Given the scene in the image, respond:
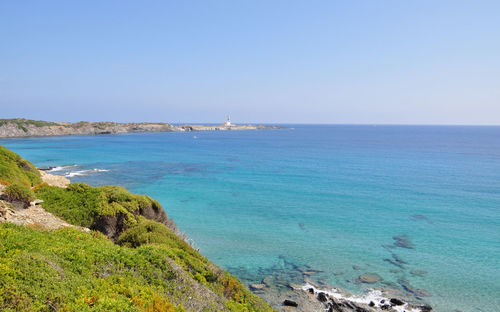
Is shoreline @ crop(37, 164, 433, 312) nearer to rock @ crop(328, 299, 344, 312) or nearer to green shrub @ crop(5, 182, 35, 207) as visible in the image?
rock @ crop(328, 299, 344, 312)

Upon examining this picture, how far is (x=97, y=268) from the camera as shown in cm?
1023

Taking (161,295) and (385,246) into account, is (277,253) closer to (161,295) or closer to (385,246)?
(385,246)

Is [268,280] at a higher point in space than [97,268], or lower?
lower

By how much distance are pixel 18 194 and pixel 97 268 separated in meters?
11.8

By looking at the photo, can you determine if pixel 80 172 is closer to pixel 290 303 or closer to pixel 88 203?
pixel 88 203

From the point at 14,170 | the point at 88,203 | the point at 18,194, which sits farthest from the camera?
the point at 14,170

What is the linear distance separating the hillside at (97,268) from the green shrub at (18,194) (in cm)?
5

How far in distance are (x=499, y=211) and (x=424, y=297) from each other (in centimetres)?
2430

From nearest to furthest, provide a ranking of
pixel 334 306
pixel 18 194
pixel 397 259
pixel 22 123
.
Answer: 1. pixel 334 306
2. pixel 18 194
3. pixel 397 259
4. pixel 22 123

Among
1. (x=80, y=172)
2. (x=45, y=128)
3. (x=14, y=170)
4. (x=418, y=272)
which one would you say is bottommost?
(x=418, y=272)

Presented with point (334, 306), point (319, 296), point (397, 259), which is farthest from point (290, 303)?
point (397, 259)

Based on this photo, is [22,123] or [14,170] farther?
[22,123]

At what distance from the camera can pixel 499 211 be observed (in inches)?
1371

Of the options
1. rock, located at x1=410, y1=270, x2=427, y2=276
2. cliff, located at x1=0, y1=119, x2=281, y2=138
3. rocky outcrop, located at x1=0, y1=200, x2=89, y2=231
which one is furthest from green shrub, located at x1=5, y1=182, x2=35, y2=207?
Result: cliff, located at x1=0, y1=119, x2=281, y2=138
